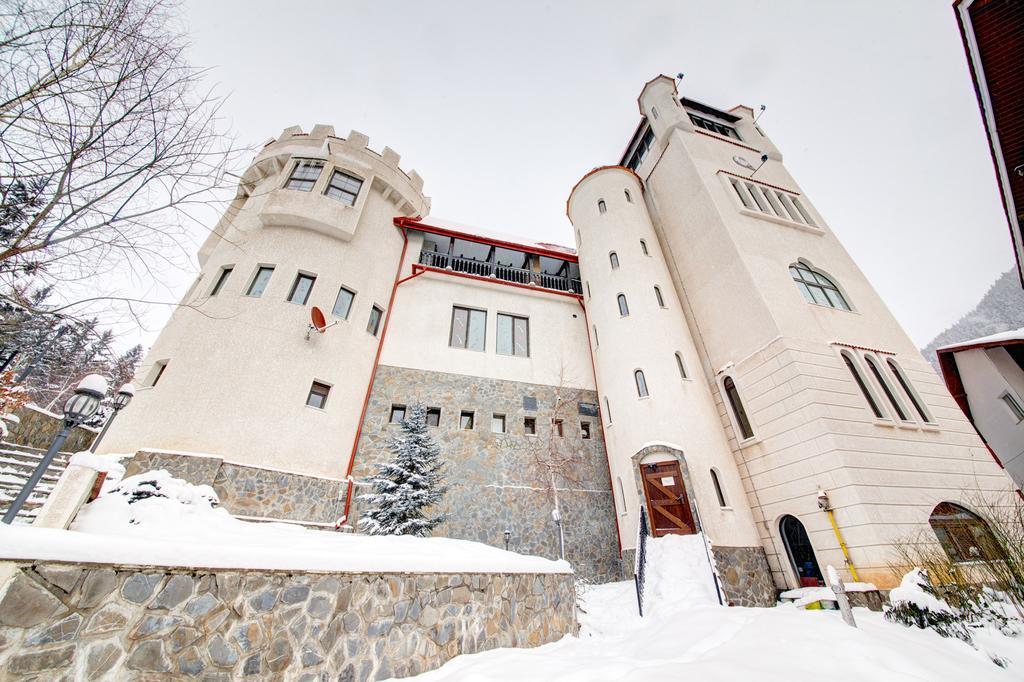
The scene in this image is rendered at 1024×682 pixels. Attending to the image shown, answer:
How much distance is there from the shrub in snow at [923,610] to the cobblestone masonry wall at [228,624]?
17.7ft

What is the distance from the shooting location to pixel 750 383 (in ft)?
35.6

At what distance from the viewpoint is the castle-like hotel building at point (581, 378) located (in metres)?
8.44

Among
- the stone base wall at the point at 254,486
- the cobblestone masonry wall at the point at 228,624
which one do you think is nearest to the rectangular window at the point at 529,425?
the stone base wall at the point at 254,486

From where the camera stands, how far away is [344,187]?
12.6m

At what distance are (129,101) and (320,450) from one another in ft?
22.9

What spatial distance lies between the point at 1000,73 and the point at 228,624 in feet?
→ 41.4

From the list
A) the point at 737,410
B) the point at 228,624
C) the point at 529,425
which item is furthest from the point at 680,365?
the point at 228,624

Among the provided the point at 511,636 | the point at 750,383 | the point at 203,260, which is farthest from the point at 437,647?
the point at 203,260

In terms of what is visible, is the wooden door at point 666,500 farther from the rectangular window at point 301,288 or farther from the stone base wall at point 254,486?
the rectangular window at point 301,288

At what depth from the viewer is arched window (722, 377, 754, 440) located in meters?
10.8

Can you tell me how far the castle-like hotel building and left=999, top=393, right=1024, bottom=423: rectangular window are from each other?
330 centimetres

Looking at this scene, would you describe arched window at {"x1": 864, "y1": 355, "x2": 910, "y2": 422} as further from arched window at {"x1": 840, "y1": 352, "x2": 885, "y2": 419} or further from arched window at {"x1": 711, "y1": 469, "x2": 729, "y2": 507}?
arched window at {"x1": 711, "y1": 469, "x2": 729, "y2": 507}

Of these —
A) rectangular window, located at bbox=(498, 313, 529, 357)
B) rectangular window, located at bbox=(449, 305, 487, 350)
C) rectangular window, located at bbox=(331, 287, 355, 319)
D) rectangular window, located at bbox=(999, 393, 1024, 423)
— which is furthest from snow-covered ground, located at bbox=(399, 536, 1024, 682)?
rectangular window, located at bbox=(999, 393, 1024, 423)

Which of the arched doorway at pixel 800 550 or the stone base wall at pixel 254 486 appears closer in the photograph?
the stone base wall at pixel 254 486
